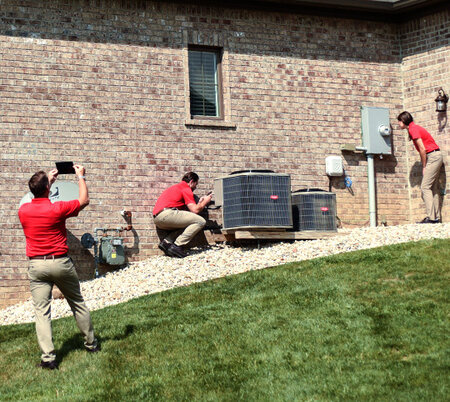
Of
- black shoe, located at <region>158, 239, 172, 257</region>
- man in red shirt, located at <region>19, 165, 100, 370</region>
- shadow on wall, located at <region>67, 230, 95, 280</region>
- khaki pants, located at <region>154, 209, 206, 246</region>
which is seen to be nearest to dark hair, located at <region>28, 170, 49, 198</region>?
man in red shirt, located at <region>19, 165, 100, 370</region>

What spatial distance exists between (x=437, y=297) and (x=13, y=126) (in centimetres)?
776

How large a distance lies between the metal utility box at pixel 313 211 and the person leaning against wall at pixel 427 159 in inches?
74.4

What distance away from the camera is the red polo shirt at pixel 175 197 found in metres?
14.3

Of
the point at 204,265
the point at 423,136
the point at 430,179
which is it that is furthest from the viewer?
the point at 423,136

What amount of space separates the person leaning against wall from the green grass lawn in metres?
3.73

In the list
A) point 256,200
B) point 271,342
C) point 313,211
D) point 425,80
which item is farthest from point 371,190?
point 271,342

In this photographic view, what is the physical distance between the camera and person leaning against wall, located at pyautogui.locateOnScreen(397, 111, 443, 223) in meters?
15.3

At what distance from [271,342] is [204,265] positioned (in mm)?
4746

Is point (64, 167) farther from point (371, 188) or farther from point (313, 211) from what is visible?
point (371, 188)

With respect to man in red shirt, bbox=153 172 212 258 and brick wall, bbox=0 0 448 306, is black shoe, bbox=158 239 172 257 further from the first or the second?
brick wall, bbox=0 0 448 306

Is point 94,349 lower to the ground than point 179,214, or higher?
lower

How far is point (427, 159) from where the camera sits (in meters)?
15.5

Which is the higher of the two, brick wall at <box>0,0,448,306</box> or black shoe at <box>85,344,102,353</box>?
brick wall at <box>0,0,448,306</box>

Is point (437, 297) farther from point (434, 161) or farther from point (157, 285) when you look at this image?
point (434, 161)
